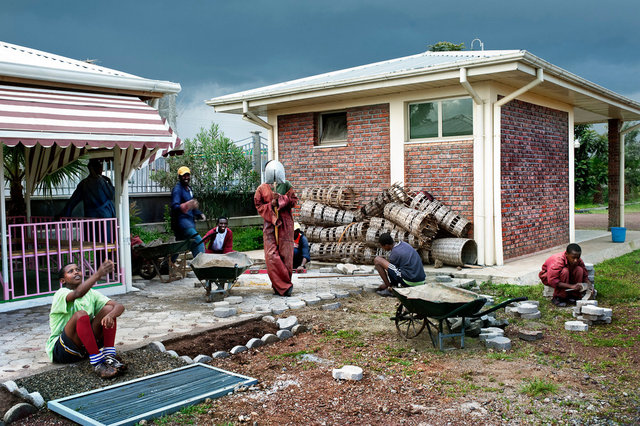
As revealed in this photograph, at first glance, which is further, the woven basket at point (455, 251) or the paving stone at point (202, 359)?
the woven basket at point (455, 251)

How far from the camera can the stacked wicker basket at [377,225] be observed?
10.6 m

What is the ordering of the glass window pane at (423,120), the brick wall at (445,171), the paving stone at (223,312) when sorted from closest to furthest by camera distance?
1. the paving stone at (223,312)
2. the brick wall at (445,171)
3. the glass window pane at (423,120)

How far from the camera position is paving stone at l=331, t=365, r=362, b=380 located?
16.7 feet

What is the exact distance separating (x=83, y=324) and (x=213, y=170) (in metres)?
12.3

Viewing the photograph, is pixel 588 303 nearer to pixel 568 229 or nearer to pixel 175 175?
pixel 568 229

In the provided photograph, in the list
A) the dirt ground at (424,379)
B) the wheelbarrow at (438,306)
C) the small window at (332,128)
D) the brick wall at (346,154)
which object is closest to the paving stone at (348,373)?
the dirt ground at (424,379)

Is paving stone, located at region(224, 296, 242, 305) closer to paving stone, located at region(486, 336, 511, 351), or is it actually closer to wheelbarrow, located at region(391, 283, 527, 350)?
wheelbarrow, located at region(391, 283, 527, 350)

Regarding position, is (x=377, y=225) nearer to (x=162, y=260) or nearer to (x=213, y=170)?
(x=162, y=260)

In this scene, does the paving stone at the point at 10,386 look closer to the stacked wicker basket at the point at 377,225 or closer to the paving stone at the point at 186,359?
the paving stone at the point at 186,359

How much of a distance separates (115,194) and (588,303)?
7226 mm

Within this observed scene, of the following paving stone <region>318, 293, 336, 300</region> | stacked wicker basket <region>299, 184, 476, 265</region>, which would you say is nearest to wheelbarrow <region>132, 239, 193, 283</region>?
paving stone <region>318, 293, 336, 300</region>

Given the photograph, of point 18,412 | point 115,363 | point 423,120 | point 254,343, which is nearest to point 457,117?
point 423,120

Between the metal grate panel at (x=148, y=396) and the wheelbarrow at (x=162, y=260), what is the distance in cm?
433

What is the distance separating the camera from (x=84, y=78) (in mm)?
8422
